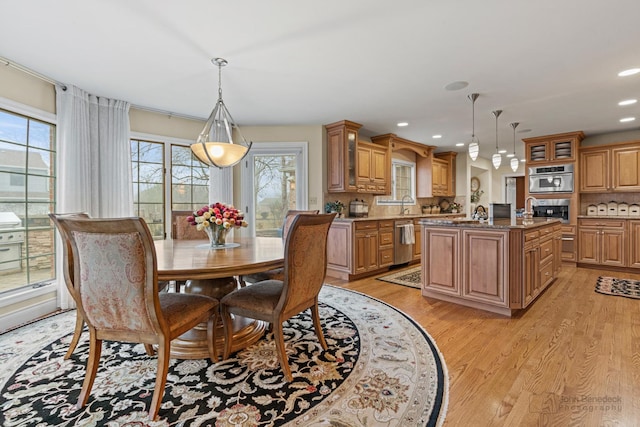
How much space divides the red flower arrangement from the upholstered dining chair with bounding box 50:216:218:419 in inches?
36.1

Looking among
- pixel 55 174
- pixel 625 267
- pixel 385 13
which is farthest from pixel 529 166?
pixel 55 174

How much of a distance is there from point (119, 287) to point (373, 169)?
440 centimetres

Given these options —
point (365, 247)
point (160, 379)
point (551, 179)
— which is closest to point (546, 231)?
point (365, 247)

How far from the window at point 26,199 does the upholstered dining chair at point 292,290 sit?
8.09ft

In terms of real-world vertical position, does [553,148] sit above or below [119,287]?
above

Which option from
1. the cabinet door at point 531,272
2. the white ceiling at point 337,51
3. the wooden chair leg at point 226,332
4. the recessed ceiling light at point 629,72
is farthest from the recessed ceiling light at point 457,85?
the wooden chair leg at point 226,332

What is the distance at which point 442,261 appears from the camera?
137 inches

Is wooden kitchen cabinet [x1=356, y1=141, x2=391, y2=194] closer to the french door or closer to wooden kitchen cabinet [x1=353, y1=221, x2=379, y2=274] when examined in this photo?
wooden kitchen cabinet [x1=353, y1=221, x2=379, y2=274]

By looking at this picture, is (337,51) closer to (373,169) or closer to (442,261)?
Answer: (442,261)

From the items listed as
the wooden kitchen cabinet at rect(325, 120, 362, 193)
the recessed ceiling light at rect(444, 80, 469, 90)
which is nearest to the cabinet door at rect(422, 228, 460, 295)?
the recessed ceiling light at rect(444, 80, 469, 90)

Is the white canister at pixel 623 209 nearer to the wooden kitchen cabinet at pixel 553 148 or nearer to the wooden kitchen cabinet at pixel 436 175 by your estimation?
the wooden kitchen cabinet at pixel 553 148

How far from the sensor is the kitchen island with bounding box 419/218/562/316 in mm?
2992

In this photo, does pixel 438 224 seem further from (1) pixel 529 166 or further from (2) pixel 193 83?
(1) pixel 529 166

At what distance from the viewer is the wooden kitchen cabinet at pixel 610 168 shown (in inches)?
198
